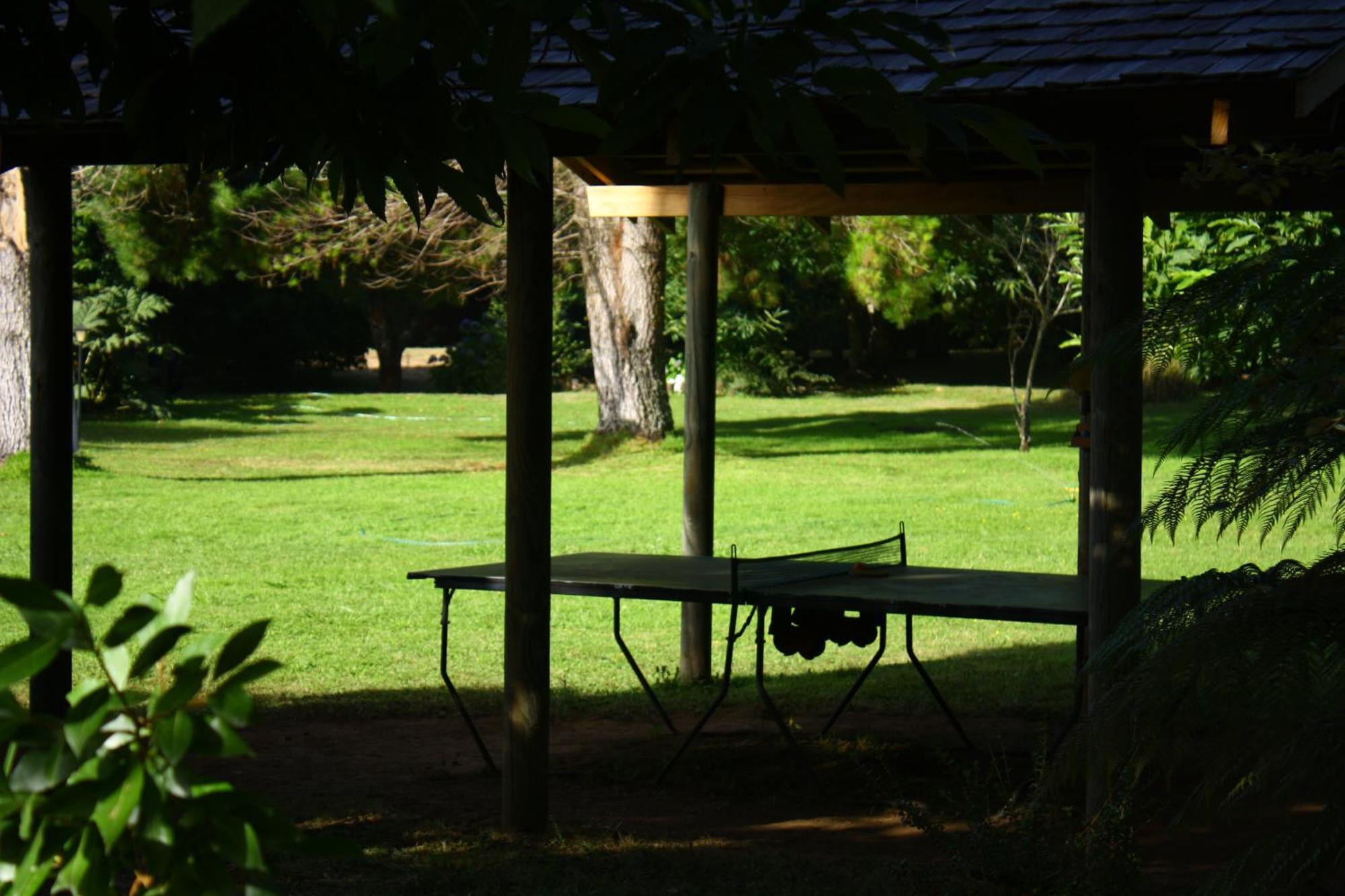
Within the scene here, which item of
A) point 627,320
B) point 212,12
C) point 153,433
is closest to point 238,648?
point 212,12

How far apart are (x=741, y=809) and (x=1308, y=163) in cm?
308

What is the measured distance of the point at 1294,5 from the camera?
15.6 feet

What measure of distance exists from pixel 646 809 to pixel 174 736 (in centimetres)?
464

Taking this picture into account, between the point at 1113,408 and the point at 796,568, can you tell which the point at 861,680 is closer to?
the point at 796,568

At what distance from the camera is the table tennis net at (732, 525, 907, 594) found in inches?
224

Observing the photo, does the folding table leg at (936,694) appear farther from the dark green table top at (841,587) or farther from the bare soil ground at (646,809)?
the dark green table top at (841,587)

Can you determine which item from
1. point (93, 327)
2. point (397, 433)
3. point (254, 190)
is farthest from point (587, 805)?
point (93, 327)

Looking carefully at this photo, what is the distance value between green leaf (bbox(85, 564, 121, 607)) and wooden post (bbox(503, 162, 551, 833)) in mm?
3714

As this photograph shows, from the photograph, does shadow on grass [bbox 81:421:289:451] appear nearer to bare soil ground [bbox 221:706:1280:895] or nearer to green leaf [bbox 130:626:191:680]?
bare soil ground [bbox 221:706:1280:895]

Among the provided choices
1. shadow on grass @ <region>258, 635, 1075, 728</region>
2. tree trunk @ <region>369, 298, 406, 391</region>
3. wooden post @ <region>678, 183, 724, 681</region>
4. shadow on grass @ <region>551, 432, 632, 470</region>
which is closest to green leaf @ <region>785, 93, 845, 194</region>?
shadow on grass @ <region>258, 635, 1075, 728</region>

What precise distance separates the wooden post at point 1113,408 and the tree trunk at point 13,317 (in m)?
14.8

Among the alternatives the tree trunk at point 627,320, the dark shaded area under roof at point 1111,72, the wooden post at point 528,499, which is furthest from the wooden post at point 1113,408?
the tree trunk at point 627,320

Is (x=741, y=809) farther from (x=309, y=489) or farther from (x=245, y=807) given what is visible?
(x=309, y=489)

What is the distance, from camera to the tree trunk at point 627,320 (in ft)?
66.7
